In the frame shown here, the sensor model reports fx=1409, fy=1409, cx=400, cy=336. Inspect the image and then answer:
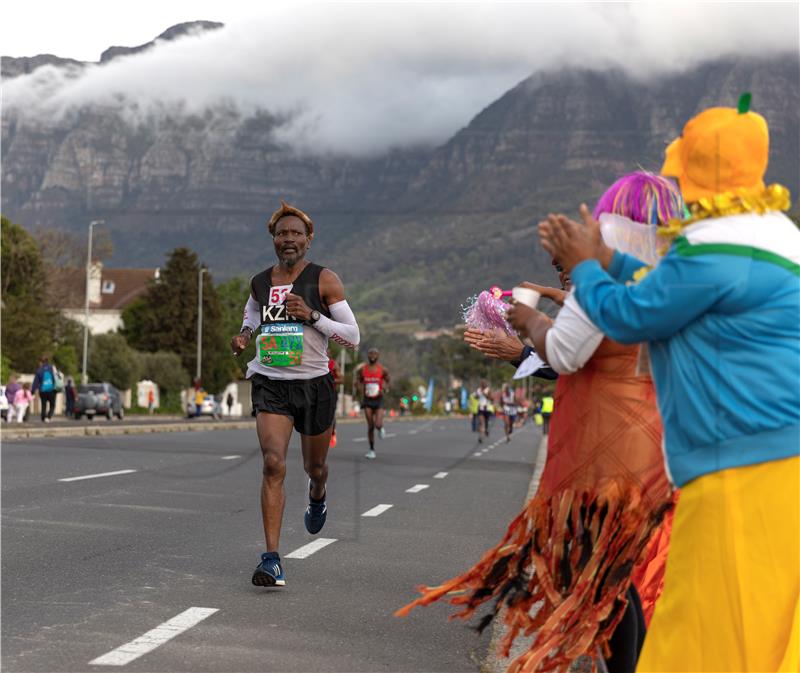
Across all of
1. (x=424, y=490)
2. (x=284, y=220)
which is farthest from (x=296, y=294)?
(x=424, y=490)

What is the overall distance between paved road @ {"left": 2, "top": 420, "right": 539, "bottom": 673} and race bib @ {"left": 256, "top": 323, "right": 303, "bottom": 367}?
1.24 m

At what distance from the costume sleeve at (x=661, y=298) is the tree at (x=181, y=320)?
3953 inches

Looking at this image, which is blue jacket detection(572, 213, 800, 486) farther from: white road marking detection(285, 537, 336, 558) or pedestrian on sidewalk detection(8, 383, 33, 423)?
pedestrian on sidewalk detection(8, 383, 33, 423)

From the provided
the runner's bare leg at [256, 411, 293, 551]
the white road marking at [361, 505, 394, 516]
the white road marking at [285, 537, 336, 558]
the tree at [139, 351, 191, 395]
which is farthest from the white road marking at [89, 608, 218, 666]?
the tree at [139, 351, 191, 395]

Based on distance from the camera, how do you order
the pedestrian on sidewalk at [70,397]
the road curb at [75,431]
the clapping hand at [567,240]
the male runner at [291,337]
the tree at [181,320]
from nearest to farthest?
1. the clapping hand at [567,240]
2. the male runner at [291,337]
3. the road curb at [75,431]
4. the pedestrian on sidewalk at [70,397]
5. the tree at [181,320]

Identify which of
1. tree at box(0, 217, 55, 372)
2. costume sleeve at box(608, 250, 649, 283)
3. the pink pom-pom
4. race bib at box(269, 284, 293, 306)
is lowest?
the pink pom-pom

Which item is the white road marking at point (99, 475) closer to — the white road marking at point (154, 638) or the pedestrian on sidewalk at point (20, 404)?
the white road marking at point (154, 638)

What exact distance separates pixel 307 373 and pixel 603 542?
4060mm

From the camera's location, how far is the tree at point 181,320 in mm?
105312

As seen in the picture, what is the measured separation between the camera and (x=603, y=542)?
417cm

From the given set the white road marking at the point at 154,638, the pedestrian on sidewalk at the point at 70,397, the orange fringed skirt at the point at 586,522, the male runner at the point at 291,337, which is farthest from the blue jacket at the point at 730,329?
the pedestrian on sidewalk at the point at 70,397

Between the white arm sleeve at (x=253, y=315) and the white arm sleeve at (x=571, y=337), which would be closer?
the white arm sleeve at (x=571, y=337)

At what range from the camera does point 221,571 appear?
8.22 metres

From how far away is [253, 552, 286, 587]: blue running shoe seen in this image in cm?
754
